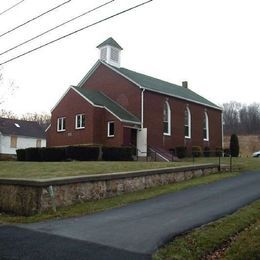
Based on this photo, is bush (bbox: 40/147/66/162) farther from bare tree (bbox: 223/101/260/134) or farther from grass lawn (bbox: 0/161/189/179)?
bare tree (bbox: 223/101/260/134)

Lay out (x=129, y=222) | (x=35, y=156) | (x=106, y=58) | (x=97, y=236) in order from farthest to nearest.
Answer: (x=106, y=58) → (x=35, y=156) → (x=129, y=222) → (x=97, y=236)

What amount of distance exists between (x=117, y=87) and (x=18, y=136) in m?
28.9

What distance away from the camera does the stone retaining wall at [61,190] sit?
14.0 metres

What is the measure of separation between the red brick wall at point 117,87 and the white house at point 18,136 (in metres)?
22.4

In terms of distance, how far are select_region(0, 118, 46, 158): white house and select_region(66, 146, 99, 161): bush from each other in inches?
1177

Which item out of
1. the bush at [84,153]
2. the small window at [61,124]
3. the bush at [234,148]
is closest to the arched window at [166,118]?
the bush at [234,148]

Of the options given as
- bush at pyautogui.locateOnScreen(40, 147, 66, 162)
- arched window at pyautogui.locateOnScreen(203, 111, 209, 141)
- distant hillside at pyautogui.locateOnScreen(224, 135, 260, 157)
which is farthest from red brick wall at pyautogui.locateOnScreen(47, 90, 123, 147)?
distant hillside at pyautogui.locateOnScreen(224, 135, 260, 157)

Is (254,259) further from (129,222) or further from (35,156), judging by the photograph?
(35,156)

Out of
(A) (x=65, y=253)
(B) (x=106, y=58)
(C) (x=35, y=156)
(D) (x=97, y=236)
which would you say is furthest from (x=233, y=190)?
(B) (x=106, y=58)

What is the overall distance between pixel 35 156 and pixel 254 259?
2447cm

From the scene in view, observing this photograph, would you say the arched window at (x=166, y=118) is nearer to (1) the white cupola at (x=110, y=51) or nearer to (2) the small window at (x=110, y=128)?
(2) the small window at (x=110, y=128)

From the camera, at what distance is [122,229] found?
11.0m

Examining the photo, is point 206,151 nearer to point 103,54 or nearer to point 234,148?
point 234,148

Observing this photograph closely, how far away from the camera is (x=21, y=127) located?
63562mm
